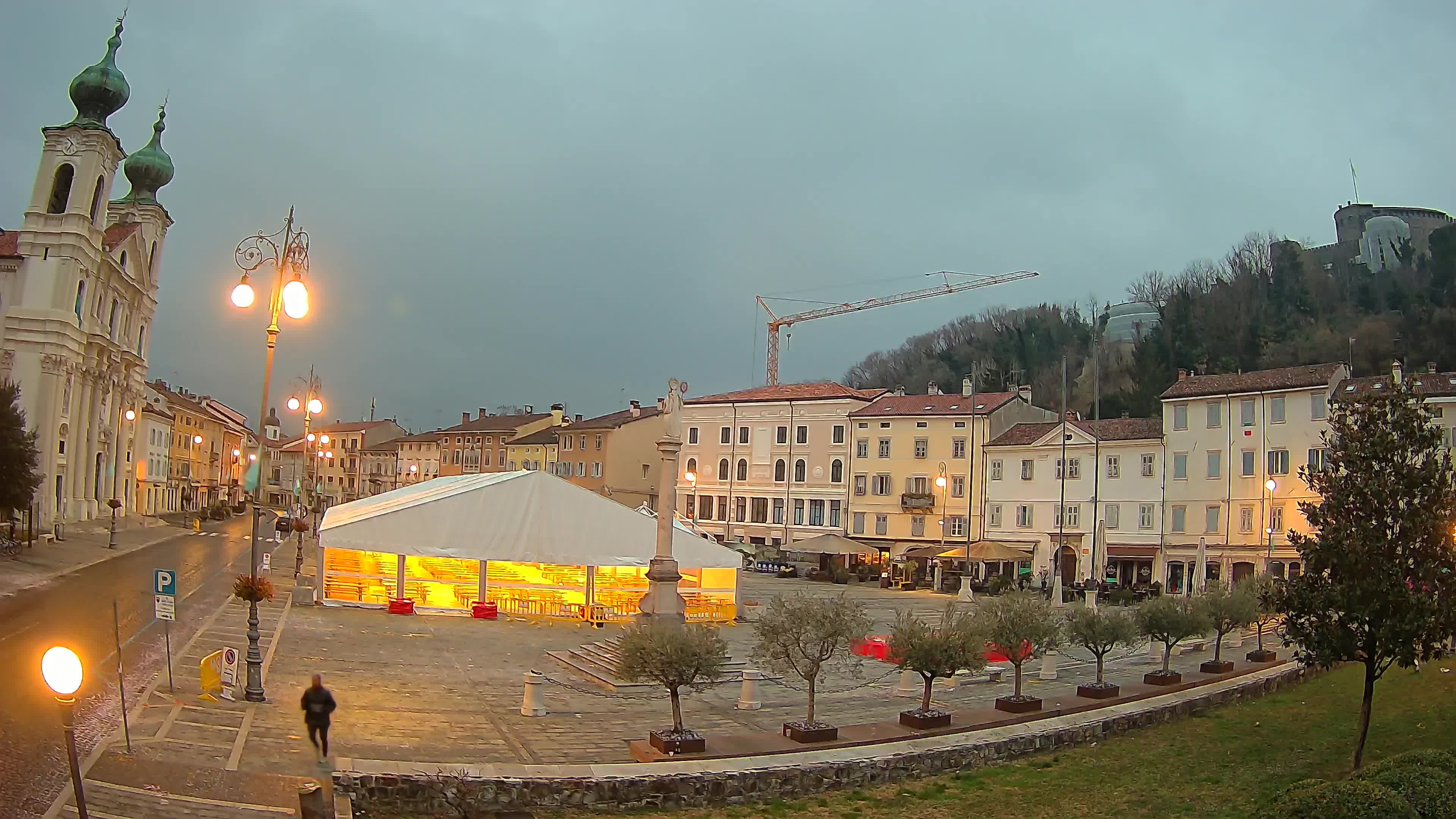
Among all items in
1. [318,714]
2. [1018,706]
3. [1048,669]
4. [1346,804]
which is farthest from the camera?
[1048,669]

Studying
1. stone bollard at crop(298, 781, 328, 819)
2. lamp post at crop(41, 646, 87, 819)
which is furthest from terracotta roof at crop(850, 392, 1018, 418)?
lamp post at crop(41, 646, 87, 819)

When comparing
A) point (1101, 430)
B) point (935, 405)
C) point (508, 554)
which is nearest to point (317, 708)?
point (508, 554)

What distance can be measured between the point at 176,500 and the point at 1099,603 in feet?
297

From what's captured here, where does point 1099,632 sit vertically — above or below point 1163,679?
above

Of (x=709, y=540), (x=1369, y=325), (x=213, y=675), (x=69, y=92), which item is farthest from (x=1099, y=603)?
(x=69, y=92)

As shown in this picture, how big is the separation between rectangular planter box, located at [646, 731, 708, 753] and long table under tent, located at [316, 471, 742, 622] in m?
16.4

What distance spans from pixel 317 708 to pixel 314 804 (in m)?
1.12

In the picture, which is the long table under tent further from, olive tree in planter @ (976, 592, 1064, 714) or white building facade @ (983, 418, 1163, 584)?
white building facade @ (983, 418, 1163, 584)

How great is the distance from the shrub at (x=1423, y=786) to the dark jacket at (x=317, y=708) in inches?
378

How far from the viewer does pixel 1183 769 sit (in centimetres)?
1495

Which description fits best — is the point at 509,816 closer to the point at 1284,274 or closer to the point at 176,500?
the point at 1284,274

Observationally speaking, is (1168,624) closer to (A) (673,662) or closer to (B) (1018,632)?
(B) (1018,632)

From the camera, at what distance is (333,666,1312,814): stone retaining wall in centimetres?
1153

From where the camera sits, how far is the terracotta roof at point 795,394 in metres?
65.7
